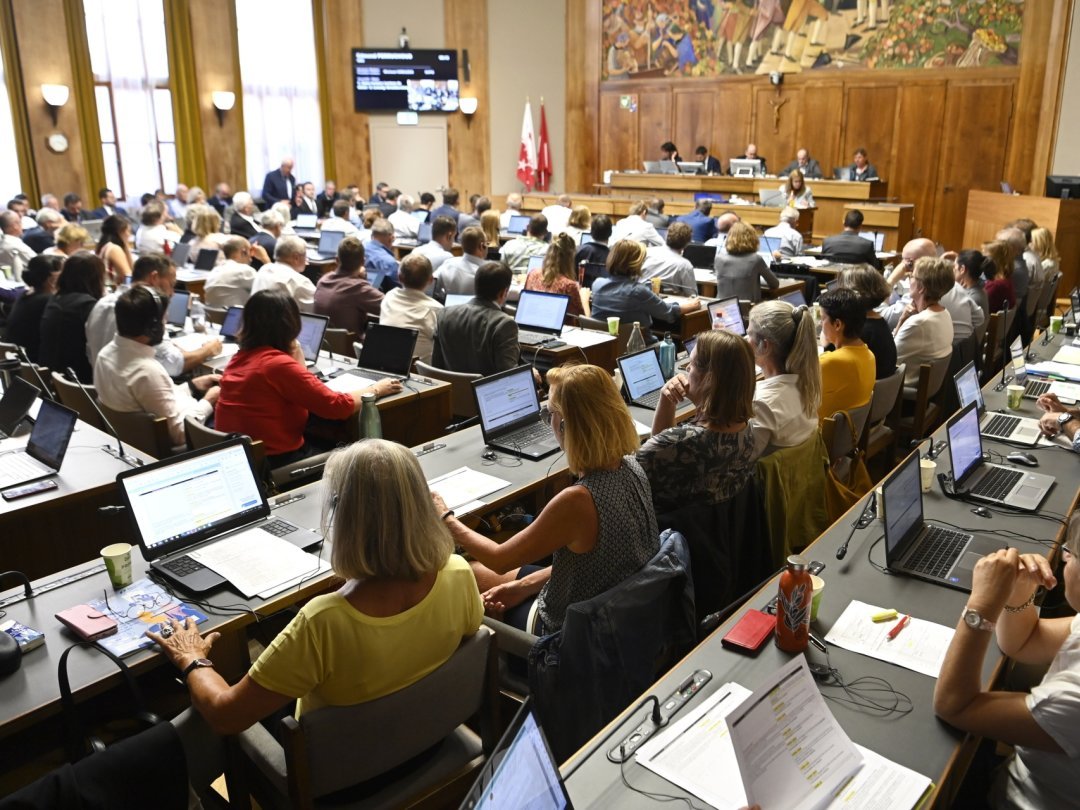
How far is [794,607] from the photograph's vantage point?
2.19m

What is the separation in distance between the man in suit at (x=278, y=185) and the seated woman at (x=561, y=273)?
8663 mm

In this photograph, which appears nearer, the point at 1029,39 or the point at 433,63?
the point at 1029,39

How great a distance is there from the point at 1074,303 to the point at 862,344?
143 inches

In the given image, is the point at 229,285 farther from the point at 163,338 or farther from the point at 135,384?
the point at 135,384

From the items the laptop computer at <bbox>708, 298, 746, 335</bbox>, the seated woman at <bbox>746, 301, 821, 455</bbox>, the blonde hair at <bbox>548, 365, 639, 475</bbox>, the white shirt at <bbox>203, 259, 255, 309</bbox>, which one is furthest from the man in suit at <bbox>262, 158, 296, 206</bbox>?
the blonde hair at <bbox>548, 365, 639, 475</bbox>

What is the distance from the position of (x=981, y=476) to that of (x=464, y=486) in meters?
1.99

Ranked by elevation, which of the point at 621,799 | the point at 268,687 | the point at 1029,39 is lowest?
the point at 621,799

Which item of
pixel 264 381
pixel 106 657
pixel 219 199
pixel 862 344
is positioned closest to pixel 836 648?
pixel 106 657

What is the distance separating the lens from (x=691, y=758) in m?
1.85

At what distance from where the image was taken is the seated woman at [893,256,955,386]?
5.17 metres

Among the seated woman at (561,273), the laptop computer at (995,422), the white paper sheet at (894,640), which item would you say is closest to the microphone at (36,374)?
the seated woman at (561,273)

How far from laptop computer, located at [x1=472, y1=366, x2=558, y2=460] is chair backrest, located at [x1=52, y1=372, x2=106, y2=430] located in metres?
2.00

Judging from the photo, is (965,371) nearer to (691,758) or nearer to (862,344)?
(862,344)

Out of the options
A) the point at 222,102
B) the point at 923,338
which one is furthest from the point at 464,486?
the point at 222,102
